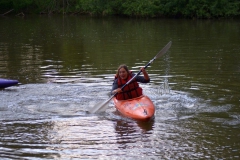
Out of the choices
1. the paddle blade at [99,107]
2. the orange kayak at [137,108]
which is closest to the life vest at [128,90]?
the orange kayak at [137,108]

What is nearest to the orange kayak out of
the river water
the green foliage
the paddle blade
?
the river water

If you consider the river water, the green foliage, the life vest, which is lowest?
the river water

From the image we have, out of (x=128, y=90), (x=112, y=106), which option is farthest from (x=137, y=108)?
(x=112, y=106)

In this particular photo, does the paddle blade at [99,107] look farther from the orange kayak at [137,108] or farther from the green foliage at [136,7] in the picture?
the green foliage at [136,7]

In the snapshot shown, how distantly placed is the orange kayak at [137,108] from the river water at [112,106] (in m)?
0.14

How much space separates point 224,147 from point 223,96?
3.41 m

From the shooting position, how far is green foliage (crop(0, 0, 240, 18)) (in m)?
39.5

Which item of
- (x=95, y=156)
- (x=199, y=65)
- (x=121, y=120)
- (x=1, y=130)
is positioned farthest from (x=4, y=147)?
(x=199, y=65)

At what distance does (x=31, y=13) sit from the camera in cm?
5053

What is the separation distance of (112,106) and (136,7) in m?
33.4

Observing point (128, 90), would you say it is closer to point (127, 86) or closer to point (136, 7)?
point (127, 86)

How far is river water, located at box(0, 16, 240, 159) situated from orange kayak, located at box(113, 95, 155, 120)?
136mm

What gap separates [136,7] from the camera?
42.6m

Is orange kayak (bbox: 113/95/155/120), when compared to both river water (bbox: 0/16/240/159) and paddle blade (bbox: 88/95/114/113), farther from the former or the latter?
paddle blade (bbox: 88/95/114/113)
